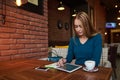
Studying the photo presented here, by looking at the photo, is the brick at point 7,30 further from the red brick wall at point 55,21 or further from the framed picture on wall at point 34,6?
the red brick wall at point 55,21

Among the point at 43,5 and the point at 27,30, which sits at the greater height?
the point at 43,5

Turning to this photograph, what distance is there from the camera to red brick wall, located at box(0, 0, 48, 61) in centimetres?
223

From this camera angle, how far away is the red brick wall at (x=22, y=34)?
2232mm

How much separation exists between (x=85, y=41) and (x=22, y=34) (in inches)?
46.1

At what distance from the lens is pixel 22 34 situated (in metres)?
2.53

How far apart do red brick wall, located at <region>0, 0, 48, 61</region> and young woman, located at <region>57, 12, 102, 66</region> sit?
0.98 metres

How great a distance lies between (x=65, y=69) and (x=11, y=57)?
128 cm

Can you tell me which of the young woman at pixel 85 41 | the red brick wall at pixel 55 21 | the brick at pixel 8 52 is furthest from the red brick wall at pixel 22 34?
the red brick wall at pixel 55 21

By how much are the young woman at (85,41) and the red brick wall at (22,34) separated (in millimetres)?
984

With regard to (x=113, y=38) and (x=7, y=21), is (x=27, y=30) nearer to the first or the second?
(x=7, y=21)

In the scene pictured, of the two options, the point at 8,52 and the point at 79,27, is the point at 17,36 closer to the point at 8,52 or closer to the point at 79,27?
the point at 8,52

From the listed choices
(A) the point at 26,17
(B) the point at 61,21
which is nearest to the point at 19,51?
(A) the point at 26,17

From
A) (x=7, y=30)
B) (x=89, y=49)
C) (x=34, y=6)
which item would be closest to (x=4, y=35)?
(x=7, y=30)

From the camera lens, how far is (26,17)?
2611 millimetres
